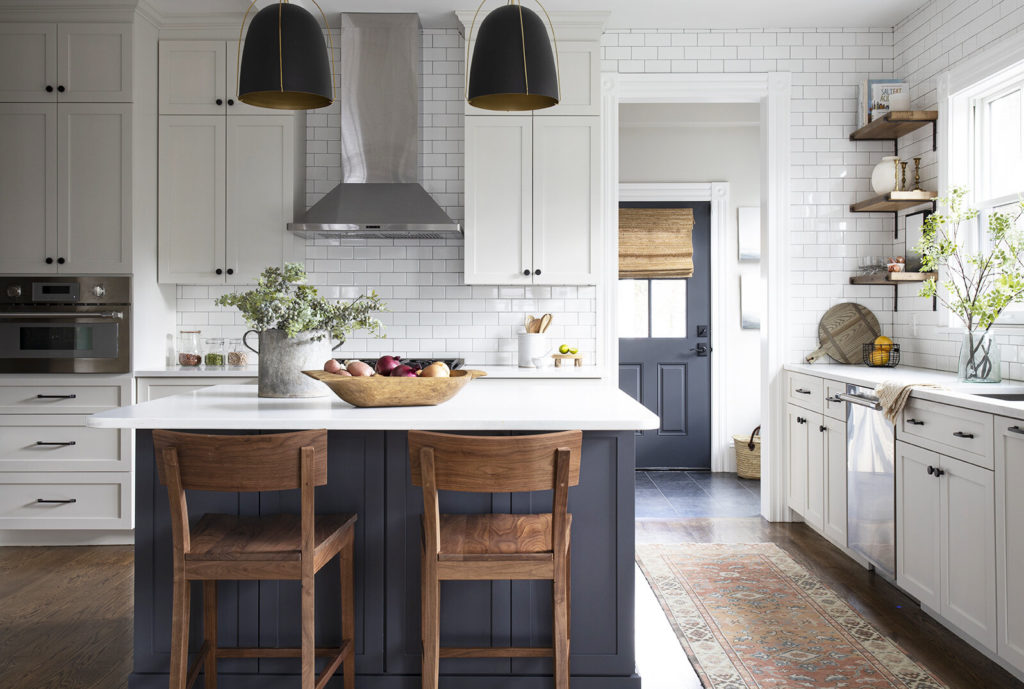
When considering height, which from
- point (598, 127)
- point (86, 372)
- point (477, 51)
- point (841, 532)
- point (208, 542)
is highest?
point (598, 127)

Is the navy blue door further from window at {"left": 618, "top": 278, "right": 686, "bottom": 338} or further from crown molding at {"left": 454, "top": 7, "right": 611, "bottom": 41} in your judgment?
crown molding at {"left": 454, "top": 7, "right": 611, "bottom": 41}

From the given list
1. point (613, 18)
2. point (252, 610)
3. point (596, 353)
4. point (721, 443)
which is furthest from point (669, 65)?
point (252, 610)

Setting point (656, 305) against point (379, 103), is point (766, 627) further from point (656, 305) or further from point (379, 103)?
point (656, 305)

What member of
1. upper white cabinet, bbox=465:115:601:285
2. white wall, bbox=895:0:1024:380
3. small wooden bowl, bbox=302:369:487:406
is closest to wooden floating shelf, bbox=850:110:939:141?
white wall, bbox=895:0:1024:380

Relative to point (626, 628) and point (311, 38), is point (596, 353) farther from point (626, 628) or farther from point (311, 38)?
point (311, 38)

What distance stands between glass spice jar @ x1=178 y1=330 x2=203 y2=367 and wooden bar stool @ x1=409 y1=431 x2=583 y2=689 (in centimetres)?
291

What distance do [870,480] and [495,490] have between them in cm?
227

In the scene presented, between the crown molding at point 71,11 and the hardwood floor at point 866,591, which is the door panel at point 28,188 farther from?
the hardwood floor at point 866,591

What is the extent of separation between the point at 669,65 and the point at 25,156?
12.1 ft

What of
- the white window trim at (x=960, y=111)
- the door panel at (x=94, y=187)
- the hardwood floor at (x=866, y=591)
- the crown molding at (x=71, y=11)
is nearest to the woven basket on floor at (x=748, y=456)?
the hardwood floor at (x=866, y=591)

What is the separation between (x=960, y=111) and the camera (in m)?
4.07

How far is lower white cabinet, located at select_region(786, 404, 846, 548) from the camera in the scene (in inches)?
155

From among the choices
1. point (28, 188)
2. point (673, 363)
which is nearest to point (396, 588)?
point (28, 188)

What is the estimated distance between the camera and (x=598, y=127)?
178 inches
